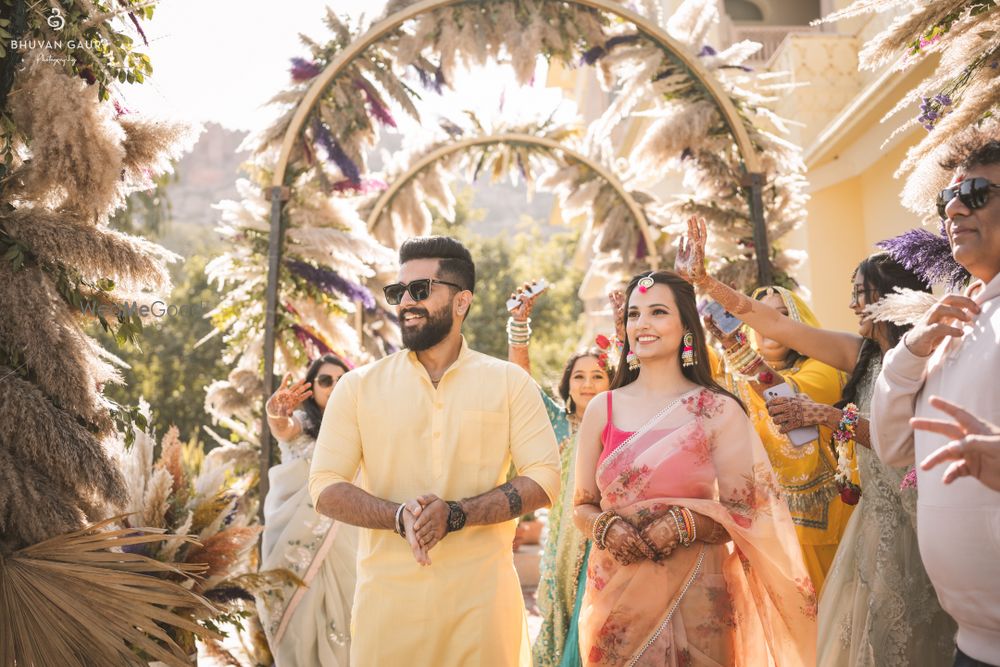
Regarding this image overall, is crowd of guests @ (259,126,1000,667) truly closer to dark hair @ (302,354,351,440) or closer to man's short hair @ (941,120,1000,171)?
man's short hair @ (941,120,1000,171)

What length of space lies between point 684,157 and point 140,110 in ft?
12.8

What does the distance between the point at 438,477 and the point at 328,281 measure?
11.1ft

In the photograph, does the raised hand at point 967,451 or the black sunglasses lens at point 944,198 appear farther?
the black sunglasses lens at point 944,198

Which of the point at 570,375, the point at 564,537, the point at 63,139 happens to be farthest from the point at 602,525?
the point at 63,139

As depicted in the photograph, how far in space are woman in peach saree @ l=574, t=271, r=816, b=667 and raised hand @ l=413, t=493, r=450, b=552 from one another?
0.69m

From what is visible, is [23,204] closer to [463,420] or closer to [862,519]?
[463,420]

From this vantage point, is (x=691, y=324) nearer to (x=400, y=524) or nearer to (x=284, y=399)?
(x=400, y=524)

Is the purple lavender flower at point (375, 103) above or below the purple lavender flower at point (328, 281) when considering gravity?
above

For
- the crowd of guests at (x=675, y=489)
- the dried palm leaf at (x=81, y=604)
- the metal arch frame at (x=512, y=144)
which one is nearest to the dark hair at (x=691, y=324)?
the crowd of guests at (x=675, y=489)

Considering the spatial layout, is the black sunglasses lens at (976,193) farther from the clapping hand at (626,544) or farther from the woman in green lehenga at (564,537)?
the woman in green lehenga at (564,537)

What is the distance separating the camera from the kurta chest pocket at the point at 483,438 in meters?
3.10

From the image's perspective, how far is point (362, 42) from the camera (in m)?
5.84

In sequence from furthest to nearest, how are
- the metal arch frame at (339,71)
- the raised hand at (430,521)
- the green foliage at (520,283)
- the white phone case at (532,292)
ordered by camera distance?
the green foliage at (520,283), the metal arch frame at (339,71), the white phone case at (532,292), the raised hand at (430,521)

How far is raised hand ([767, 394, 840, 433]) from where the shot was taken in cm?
367
